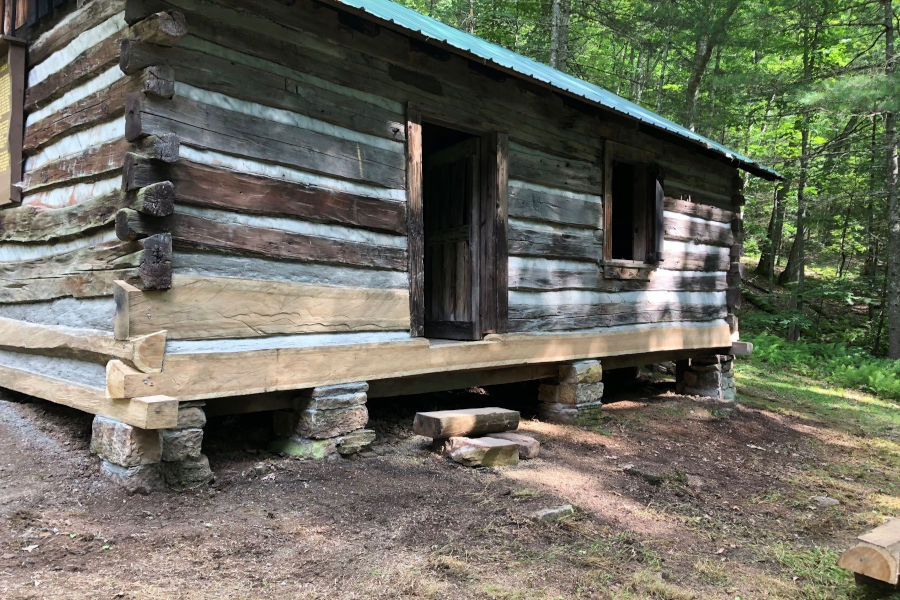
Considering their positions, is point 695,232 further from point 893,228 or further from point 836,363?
point 893,228

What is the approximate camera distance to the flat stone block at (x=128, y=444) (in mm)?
3816

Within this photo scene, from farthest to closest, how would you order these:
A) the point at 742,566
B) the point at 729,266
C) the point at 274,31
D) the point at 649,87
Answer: the point at 649,87 → the point at 729,266 → the point at 274,31 → the point at 742,566

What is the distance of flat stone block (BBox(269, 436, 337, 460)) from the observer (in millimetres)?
4727

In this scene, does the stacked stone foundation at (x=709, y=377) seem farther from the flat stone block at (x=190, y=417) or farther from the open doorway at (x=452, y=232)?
the flat stone block at (x=190, y=417)

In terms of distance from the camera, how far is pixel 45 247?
4.93 metres

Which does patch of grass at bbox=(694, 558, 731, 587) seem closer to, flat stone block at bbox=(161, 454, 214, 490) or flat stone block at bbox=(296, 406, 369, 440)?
flat stone block at bbox=(296, 406, 369, 440)

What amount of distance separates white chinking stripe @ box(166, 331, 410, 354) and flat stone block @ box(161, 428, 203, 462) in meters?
0.53

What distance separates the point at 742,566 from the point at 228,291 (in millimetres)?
3779

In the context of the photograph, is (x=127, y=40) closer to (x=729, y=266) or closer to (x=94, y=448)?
(x=94, y=448)

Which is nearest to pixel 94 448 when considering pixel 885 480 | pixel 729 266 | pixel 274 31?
pixel 274 31

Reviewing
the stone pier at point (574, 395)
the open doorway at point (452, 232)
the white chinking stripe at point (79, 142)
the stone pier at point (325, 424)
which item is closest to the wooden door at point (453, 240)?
the open doorway at point (452, 232)

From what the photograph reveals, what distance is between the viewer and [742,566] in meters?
3.65

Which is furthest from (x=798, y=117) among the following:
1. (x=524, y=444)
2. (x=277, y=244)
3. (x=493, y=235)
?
(x=277, y=244)

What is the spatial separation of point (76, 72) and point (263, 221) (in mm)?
1905
